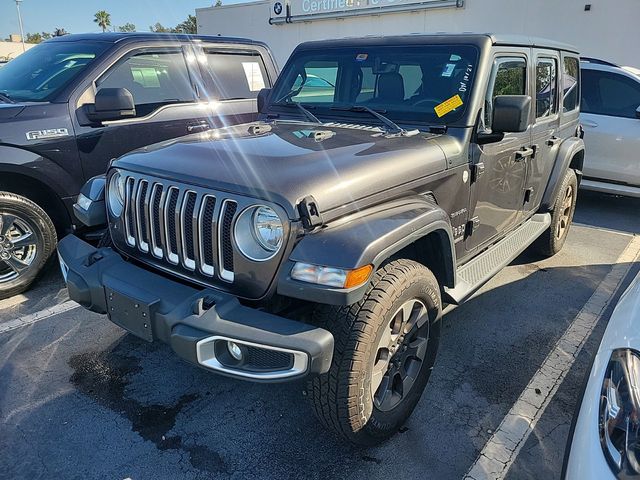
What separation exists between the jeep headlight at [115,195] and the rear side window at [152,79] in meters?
2.04

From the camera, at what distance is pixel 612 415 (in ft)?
5.19

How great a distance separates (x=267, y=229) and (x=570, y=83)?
418 centimetres

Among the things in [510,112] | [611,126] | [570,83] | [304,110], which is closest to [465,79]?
[510,112]

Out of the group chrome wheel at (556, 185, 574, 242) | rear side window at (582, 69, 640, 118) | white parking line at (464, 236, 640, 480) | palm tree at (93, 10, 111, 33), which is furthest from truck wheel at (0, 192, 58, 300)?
palm tree at (93, 10, 111, 33)

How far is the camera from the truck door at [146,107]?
172 inches

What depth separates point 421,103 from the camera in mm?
3281

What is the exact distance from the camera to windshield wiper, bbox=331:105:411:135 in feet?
10.3

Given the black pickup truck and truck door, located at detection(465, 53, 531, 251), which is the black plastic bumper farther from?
the black pickup truck

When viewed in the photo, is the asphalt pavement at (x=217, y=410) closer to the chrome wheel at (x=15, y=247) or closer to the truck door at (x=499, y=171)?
the chrome wheel at (x=15, y=247)

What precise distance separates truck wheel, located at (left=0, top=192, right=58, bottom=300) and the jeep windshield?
211 centimetres

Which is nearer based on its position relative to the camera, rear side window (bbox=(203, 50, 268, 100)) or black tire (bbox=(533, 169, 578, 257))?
black tire (bbox=(533, 169, 578, 257))

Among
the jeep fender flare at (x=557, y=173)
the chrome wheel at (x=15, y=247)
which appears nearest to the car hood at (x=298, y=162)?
the chrome wheel at (x=15, y=247)

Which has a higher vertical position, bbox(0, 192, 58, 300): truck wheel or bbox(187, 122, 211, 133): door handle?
bbox(187, 122, 211, 133): door handle

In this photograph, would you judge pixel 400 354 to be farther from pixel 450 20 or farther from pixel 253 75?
pixel 450 20
